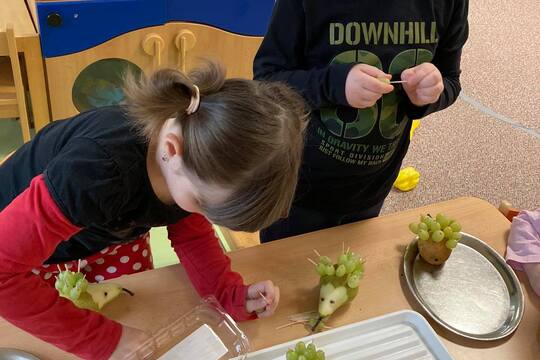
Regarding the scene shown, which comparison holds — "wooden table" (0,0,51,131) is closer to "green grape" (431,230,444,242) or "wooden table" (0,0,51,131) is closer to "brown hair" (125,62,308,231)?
"brown hair" (125,62,308,231)

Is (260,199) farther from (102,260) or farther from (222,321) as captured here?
(102,260)

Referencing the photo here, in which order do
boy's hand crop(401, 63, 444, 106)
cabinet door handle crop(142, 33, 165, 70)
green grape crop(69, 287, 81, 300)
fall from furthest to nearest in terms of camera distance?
1. cabinet door handle crop(142, 33, 165, 70)
2. boy's hand crop(401, 63, 444, 106)
3. green grape crop(69, 287, 81, 300)

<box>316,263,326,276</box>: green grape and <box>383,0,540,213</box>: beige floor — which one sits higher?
<box>316,263,326,276</box>: green grape

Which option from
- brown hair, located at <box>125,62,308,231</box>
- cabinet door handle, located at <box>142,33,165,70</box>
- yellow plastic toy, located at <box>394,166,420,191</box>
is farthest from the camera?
yellow plastic toy, located at <box>394,166,420,191</box>

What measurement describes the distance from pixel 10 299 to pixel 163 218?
0.21 metres

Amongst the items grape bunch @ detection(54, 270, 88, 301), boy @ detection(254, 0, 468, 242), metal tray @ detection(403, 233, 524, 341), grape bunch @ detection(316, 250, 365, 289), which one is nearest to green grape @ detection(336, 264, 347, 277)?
grape bunch @ detection(316, 250, 365, 289)

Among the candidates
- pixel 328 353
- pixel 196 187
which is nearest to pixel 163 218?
pixel 196 187

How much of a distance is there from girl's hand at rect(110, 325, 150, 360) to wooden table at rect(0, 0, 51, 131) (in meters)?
0.99

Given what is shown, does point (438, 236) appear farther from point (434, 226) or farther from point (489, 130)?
point (489, 130)

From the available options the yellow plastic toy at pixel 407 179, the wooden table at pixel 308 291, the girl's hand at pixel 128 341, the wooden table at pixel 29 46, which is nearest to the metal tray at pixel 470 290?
the wooden table at pixel 308 291

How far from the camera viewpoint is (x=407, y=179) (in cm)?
186

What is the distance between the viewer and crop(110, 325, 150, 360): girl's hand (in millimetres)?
670

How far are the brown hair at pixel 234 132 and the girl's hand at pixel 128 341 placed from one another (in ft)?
0.60

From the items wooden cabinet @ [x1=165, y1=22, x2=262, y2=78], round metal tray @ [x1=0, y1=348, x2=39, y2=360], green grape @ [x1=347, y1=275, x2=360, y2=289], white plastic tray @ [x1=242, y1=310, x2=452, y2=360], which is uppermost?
wooden cabinet @ [x1=165, y1=22, x2=262, y2=78]
